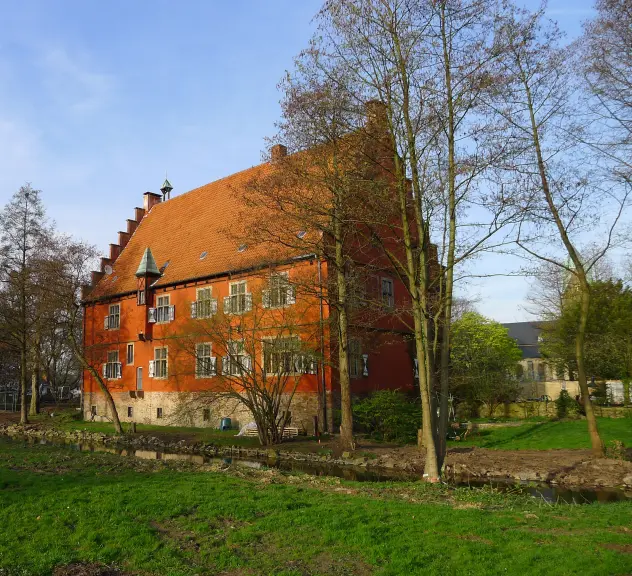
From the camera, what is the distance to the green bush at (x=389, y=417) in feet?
67.7

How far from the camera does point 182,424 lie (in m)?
27.7

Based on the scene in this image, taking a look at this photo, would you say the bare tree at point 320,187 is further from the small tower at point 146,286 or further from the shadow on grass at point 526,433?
the small tower at point 146,286

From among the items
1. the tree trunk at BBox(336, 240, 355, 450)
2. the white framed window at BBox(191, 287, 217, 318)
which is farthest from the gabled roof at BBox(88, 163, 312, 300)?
the tree trunk at BBox(336, 240, 355, 450)

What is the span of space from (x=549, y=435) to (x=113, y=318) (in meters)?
24.4

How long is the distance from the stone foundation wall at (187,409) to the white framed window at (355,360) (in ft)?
6.75

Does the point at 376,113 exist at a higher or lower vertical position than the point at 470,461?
higher

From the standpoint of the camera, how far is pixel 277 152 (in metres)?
16.4

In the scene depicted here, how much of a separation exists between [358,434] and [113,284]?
19.2 metres

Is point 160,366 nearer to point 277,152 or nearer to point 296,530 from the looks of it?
point 277,152

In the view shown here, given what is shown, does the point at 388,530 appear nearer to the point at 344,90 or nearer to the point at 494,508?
the point at 494,508

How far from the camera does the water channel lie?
12.5 meters

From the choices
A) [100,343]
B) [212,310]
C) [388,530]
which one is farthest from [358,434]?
[100,343]

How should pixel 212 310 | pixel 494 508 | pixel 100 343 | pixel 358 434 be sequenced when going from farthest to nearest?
pixel 100 343 < pixel 212 310 < pixel 358 434 < pixel 494 508

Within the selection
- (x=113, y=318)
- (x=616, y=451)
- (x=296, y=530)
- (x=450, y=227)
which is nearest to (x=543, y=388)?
(x=616, y=451)
